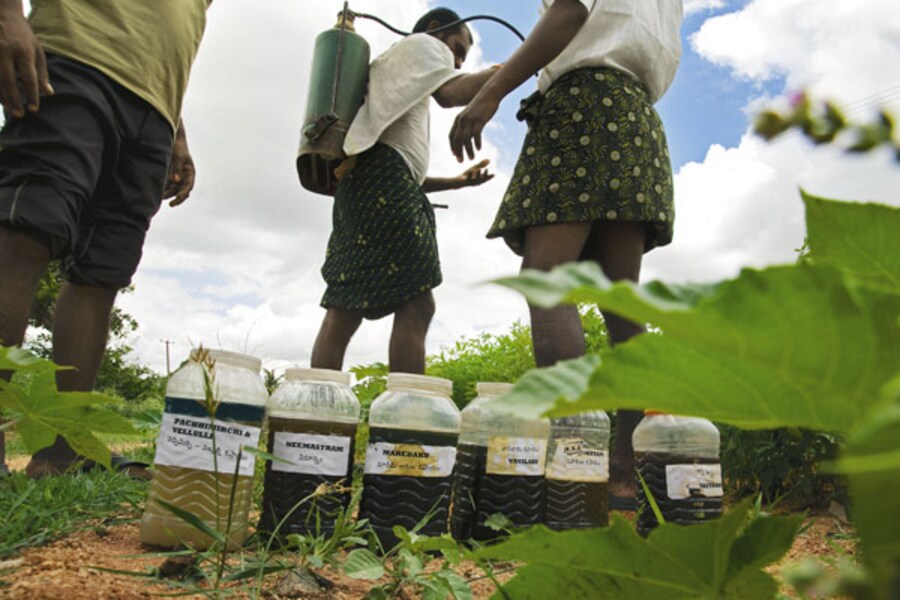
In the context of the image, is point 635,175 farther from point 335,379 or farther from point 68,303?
point 68,303

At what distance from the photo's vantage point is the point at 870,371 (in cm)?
33

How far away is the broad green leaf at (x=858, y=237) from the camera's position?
0.42m

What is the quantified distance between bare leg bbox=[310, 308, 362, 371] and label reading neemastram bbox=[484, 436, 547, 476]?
Answer: 1238 mm

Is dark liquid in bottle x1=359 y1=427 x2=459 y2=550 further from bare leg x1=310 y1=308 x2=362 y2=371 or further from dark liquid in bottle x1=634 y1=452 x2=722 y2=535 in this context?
bare leg x1=310 y1=308 x2=362 y2=371

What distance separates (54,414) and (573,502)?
47.0 inches

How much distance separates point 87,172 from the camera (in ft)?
5.94

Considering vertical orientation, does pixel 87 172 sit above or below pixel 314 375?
above

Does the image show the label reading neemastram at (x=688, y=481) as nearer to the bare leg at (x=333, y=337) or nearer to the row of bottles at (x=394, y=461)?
the row of bottles at (x=394, y=461)

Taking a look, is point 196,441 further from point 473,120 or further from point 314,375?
point 473,120

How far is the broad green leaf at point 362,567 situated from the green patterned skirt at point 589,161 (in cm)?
116

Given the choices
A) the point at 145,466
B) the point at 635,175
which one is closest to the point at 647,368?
the point at 635,175

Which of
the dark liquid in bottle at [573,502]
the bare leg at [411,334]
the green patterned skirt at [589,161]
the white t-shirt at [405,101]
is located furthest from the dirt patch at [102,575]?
the white t-shirt at [405,101]

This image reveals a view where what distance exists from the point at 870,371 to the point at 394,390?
1345mm

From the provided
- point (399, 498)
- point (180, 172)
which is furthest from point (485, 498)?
point (180, 172)
